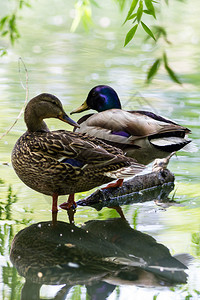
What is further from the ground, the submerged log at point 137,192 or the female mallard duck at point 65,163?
the female mallard duck at point 65,163

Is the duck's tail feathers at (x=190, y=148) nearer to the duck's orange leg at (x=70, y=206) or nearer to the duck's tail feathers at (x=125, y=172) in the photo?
the duck's tail feathers at (x=125, y=172)

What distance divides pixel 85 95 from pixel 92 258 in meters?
4.34

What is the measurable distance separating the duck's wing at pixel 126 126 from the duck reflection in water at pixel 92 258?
0.83 metres

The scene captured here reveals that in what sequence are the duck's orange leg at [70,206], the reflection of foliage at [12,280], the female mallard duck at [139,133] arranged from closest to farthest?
the reflection of foliage at [12,280]
the duck's orange leg at [70,206]
the female mallard duck at [139,133]

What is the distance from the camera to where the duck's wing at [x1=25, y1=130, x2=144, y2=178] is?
14.8 ft

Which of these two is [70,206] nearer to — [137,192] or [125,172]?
[125,172]

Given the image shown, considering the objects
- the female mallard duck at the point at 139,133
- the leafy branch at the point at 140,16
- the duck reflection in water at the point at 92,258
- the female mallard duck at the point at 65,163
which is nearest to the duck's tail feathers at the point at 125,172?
the female mallard duck at the point at 65,163

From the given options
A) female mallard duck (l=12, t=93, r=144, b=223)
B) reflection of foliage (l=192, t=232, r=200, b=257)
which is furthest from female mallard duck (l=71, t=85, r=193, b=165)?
reflection of foliage (l=192, t=232, r=200, b=257)

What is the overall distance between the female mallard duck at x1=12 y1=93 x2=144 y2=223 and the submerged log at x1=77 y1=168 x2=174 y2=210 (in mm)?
438

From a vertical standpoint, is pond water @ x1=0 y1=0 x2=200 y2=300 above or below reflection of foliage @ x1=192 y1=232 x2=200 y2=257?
below

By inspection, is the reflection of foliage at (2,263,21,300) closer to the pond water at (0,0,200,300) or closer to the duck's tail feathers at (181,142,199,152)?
the pond water at (0,0,200,300)

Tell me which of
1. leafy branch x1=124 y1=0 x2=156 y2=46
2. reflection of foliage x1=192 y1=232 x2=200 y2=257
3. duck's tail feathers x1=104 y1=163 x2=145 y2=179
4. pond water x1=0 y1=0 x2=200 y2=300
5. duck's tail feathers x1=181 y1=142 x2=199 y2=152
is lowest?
pond water x1=0 y1=0 x2=200 y2=300

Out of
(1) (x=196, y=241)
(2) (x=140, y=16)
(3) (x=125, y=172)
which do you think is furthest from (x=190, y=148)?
(2) (x=140, y=16)

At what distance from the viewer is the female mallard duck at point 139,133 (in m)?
5.21
